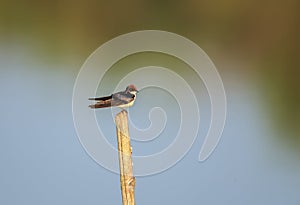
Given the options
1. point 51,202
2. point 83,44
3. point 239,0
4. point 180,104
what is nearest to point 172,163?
point 180,104

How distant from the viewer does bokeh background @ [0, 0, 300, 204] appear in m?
Result: 1.68

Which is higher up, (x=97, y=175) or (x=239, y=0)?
(x=239, y=0)

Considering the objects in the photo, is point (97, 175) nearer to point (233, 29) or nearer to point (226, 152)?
point (226, 152)

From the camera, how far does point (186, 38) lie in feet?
5.90

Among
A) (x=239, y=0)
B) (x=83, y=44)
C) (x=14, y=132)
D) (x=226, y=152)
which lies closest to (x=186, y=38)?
(x=239, y=0)

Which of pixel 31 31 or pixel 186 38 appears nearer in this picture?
pixel 31 31

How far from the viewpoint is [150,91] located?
1.79 metres

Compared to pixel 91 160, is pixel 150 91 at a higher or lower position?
higher

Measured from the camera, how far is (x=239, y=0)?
1811 millimetres

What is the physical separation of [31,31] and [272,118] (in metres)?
1.44

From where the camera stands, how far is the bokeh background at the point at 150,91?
1.68m

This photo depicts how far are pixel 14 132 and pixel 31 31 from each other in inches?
21.5

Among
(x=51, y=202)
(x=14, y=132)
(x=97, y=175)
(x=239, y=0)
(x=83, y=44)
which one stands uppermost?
(x=239, y=0)

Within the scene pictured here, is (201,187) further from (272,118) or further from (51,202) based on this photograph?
(51,202)
